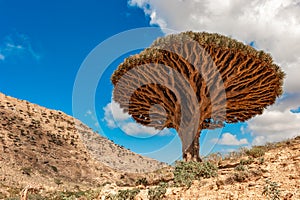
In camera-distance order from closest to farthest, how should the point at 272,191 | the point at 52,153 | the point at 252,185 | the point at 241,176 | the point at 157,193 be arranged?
the point at 272,191
the point at 252,185
the point at 241,176
the point at 157,193
the point at 52,153

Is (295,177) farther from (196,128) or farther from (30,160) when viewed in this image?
(30,160)

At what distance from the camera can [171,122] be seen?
1399 centimetres

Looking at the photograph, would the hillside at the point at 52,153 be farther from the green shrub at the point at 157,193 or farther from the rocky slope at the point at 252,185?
the rocky slope at the point at 252,185

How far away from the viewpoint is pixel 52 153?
118ft

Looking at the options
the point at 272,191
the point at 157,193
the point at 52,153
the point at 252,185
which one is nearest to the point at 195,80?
the point at 157,193

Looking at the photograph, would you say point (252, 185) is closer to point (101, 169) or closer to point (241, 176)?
point (241, 176)

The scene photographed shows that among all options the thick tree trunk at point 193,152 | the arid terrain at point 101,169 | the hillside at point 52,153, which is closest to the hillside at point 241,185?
the arid terrain at point 101,169

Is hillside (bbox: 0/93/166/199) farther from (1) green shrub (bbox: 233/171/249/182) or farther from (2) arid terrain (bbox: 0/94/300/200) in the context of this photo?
(1) green shrub (bbox: 233/171/249/182)

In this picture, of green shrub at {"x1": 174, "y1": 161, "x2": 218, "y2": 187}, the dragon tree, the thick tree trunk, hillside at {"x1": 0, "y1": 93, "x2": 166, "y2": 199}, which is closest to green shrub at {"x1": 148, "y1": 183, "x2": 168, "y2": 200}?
green shrub at {"x1": 174, "y1": 161, "x2": 218, "y2": 187}

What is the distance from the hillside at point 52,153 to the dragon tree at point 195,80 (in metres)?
13.2

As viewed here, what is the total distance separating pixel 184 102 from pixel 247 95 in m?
3.23

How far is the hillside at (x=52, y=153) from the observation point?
93.6 ft

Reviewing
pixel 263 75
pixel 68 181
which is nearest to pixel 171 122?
pixel 263 75

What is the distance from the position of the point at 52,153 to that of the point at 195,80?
94.2 ft
